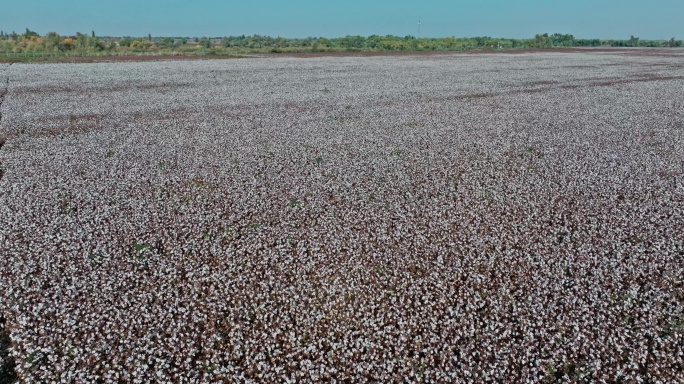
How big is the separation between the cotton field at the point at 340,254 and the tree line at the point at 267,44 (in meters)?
55.2

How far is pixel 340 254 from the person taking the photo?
21.5 ft

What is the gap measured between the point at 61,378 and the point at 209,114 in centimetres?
1437

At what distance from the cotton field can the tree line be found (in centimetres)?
5523

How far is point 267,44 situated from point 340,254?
9266 centimetres

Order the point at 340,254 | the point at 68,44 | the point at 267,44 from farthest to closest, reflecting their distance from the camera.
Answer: the point at 267,44, the point at 68,44, the point at 340,254

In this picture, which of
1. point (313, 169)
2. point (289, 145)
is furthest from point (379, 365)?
point (289, 145)

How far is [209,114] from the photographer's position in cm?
1741

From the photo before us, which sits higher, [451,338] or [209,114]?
[209,114]

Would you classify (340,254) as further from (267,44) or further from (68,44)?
(267,44)

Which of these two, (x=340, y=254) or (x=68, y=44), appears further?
(x=68, y=44)

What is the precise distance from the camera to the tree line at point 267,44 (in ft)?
199

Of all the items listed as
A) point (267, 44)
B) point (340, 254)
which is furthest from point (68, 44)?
A: point (340, 254)

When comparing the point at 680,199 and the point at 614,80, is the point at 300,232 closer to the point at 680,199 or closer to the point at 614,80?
the point at 680,199

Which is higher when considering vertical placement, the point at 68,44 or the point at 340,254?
the point at 68,44
